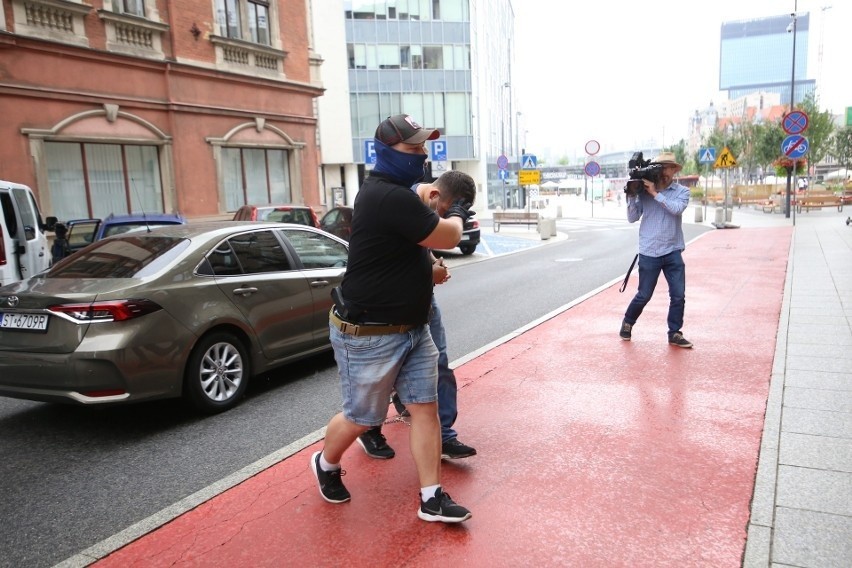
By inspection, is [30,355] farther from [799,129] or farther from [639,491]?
[799,129]

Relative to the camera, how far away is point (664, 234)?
6.41 metres

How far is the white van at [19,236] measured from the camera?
8.49 m

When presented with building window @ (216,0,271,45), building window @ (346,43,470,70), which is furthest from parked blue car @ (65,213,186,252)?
building window @ (346,43,470,70)

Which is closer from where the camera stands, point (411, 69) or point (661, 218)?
point (661, 218)

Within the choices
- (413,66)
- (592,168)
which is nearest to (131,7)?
(592,168)

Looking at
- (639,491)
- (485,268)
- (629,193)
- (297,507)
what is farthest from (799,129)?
(297,507)

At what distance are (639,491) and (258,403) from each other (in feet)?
10.5

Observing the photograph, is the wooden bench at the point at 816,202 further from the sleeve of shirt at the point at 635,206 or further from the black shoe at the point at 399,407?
the black shoe at the point at 399,407

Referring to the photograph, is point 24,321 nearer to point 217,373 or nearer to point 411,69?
point 217,373

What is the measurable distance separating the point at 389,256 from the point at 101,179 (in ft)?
46.4

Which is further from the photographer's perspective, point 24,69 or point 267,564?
point 24,69

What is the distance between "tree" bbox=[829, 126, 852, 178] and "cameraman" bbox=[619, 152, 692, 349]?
161ft

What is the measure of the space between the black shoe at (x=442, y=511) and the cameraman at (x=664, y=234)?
13.2ft

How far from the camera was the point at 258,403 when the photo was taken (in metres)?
5.46
